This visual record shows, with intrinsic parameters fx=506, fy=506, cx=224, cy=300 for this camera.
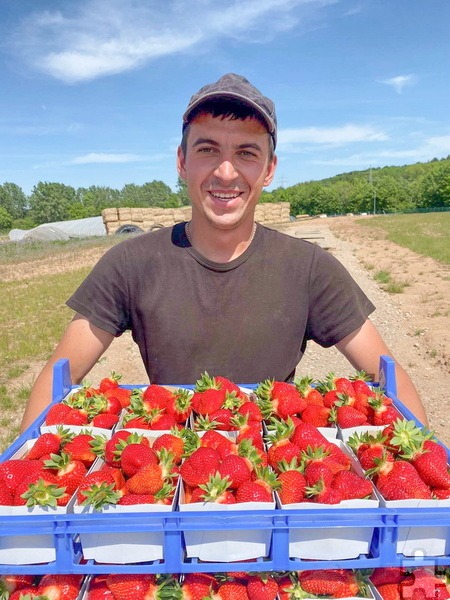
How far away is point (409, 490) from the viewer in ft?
4.30

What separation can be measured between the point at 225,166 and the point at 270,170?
0.38m

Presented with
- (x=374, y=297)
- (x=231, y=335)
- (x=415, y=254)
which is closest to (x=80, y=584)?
(x=231, y=335)

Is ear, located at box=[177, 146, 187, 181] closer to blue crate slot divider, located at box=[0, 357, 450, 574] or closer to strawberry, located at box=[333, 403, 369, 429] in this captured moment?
strawberry, located at box=[333, 403, 369, 429]

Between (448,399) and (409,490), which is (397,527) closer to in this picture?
(409,490)

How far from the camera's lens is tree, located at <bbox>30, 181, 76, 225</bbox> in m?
99.6

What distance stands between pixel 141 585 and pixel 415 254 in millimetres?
22333

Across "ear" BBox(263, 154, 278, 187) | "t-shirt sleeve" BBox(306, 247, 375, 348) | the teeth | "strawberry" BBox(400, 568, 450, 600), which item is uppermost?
"ear" BBox(263, 154, 278, 187)

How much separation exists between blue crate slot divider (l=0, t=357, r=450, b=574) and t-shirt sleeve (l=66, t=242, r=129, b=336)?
1431 mm

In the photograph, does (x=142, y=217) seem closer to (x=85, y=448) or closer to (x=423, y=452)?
(x=85, y=448)

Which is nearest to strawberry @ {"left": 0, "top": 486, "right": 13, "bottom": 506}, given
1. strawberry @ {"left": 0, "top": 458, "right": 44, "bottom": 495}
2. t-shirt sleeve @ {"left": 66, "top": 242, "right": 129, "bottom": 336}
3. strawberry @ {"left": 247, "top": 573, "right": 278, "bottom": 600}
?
strawberry @ {"left": 0, "top": 458, "right": 44, "bottom": 495}

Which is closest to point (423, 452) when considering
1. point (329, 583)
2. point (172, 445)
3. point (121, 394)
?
point (329, 583)

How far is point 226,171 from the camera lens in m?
2.40

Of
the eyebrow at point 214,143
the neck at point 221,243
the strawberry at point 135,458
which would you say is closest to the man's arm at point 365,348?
the neck at point 221,243

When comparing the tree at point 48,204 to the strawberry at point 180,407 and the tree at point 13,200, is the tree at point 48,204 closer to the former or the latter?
the tree at point 13,200
